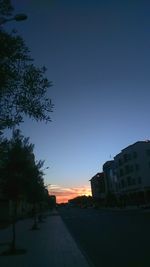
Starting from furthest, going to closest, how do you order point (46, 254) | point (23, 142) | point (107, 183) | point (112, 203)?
point (107, 183) → point (112, 203) → point (23, 142) → point (46, 254)

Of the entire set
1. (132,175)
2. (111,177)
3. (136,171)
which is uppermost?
(111,177)

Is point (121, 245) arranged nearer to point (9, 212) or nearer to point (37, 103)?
point (37, 103)

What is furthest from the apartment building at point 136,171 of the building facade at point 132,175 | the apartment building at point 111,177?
the apartment building at point 111,177

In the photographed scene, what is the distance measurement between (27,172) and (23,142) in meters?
2.24

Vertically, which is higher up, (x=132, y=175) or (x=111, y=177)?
(x=111, y=177)

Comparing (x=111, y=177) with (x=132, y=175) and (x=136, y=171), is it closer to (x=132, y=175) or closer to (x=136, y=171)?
(x=132, y=175)

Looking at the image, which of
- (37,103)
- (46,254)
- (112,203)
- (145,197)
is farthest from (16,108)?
(112,203)

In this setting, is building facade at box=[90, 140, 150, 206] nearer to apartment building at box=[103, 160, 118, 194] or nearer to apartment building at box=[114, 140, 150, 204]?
apartment building at box=[114, 140, 150, 204]

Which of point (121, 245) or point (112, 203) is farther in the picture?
point (112, 203)

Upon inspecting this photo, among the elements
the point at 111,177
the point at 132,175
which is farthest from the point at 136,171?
the point at 111,177

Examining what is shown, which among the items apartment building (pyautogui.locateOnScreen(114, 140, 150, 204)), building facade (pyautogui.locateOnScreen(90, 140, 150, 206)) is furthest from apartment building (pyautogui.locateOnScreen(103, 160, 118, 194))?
apartment building (pyautogui.locateOnScreen(114, 140, 150, 204))

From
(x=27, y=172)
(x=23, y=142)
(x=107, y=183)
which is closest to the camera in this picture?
(x=27, y=172)

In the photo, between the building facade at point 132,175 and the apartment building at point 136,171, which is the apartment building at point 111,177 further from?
the apartment building at point 136,171

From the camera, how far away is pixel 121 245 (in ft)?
67.5
